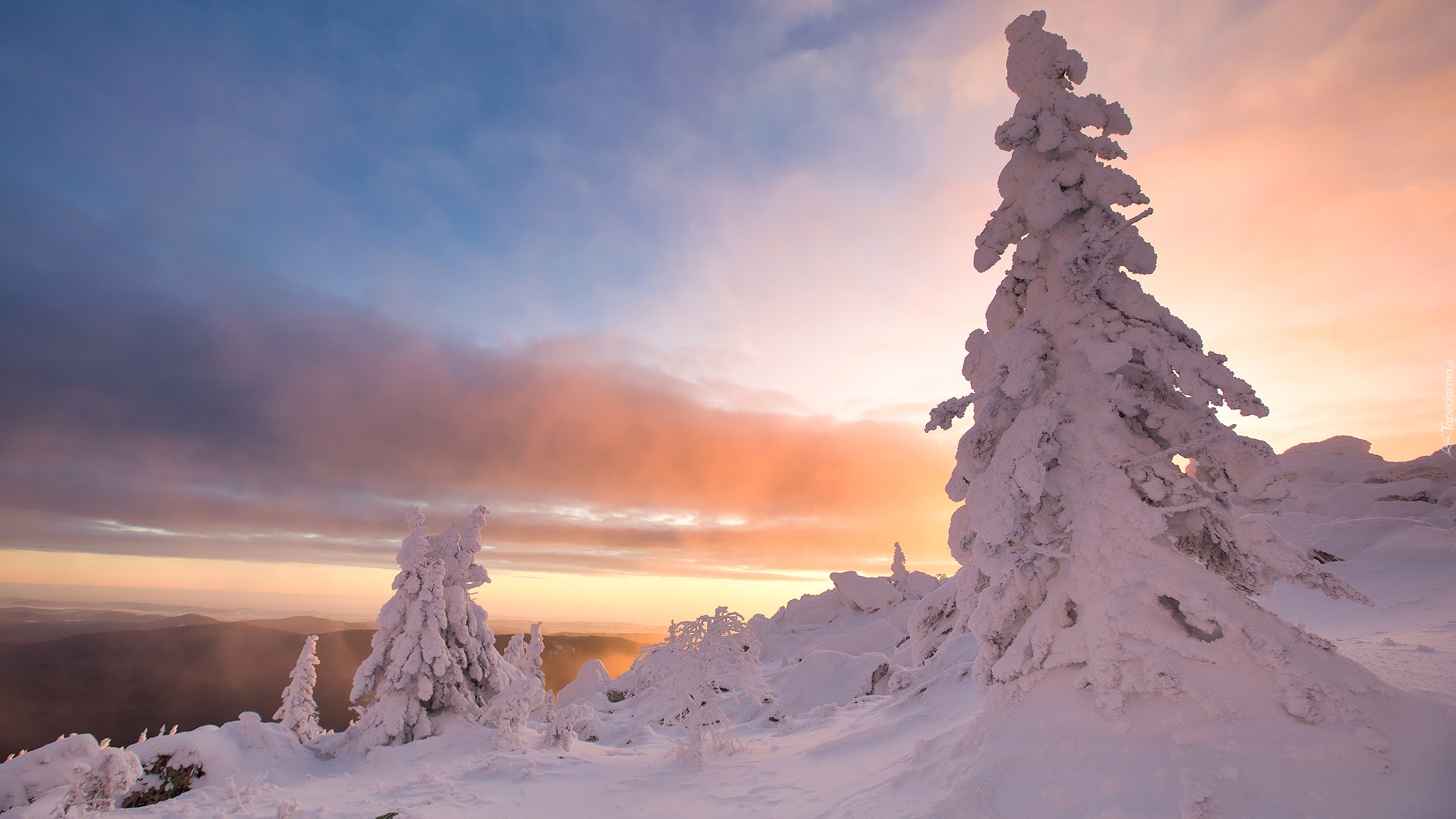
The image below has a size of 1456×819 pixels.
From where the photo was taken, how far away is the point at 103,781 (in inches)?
456

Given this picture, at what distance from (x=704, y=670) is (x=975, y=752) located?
35.2ft

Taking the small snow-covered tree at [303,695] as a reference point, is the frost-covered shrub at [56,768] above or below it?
above

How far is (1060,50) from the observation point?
973cm

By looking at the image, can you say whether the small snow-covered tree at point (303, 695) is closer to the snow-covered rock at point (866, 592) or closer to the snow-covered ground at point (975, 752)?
the snow-covered ground at point (975, 752)

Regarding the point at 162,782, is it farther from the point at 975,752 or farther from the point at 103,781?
the point at 975,752

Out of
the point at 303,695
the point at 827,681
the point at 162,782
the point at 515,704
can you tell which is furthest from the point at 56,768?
the point at 827,681

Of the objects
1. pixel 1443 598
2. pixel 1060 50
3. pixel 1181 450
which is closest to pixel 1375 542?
pixel 1443 598

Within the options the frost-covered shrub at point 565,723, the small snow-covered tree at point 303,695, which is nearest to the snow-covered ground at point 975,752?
the frost-covered shrub at point 565,723

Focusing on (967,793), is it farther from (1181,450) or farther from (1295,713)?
(1181,450)

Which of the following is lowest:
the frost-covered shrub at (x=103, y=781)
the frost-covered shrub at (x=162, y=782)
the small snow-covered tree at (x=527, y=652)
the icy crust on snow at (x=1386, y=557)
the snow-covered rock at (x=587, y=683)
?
the snow-covered rock at (x=587, y=683)

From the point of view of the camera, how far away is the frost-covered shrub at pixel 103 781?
36.4 ft

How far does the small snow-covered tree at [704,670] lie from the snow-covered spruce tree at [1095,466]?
944cm

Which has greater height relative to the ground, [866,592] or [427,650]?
[427,650]

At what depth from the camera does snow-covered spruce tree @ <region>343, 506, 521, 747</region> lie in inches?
788
